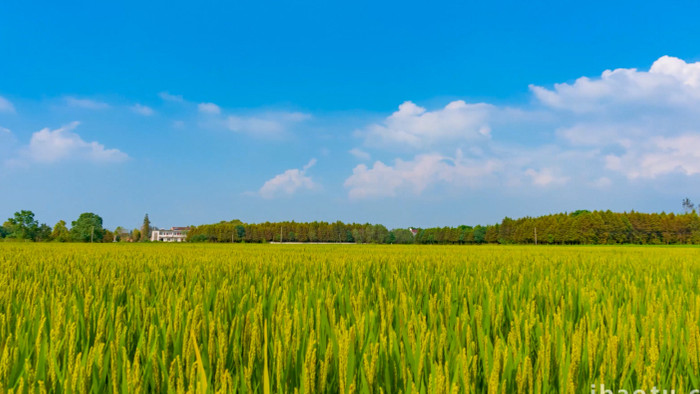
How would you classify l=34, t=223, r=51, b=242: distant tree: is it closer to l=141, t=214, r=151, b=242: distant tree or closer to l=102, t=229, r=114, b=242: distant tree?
l=102, t=229, r=114, b=242: distant tree

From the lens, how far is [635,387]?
44.1 inches

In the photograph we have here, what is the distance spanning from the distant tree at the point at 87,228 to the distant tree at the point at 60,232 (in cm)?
116

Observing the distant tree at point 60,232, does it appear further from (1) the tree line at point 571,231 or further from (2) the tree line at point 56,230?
(1) the tree line at point 571,231

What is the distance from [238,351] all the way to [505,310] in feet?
4.72

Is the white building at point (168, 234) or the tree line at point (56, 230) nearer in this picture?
the tree line at point (56, 230)

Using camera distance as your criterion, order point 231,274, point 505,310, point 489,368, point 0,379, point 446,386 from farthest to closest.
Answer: point 231,274
point 505,310
point 489,368
point 0,379
point 446,386

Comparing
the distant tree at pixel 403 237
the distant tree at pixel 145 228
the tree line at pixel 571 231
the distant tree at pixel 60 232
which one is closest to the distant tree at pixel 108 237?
the distant tree at pixel 60 232

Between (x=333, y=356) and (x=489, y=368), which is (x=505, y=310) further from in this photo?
(x=333, y=356)

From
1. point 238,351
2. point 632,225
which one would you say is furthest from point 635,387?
point 632,225

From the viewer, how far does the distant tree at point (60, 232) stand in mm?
80438

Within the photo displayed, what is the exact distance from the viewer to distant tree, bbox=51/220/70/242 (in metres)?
80.4

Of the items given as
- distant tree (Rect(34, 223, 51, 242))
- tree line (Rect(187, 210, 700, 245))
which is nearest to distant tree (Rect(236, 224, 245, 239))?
tree line (Rect(187, 210, 700, 245))

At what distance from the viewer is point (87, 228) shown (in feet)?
268

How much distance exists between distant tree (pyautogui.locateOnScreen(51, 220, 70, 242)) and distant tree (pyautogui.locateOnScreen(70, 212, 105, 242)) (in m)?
1.16
